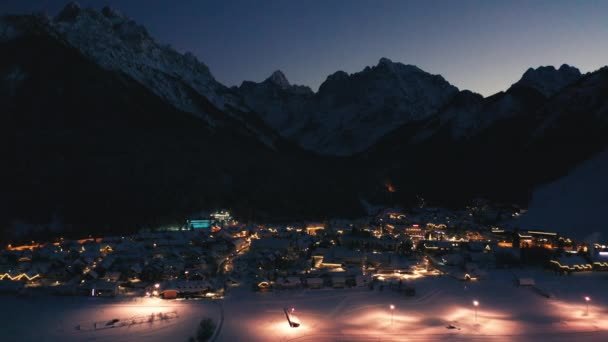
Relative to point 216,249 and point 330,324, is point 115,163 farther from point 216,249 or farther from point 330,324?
point 330,324

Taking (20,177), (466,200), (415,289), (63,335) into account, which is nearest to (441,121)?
(466,200)

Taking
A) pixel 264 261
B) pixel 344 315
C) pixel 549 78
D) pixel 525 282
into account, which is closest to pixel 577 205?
pixel 525 282

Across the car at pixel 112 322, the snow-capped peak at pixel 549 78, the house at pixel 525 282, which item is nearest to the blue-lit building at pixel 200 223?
the car at pixel 112 322

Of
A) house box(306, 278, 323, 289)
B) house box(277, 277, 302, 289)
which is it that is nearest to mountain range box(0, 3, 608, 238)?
house box(277, 277, 302, 289)

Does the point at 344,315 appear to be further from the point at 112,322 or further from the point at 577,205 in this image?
the point at 577,205

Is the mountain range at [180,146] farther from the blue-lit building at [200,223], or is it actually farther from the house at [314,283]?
the house at [314,283]

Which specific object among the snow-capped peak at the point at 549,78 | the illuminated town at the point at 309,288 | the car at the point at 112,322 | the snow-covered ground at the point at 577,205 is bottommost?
the car at the point at 112,322

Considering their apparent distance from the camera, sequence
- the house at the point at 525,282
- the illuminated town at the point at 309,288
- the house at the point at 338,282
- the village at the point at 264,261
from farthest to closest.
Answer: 1. the house at the point at 525,282
2. the house at the point at 338,282
3. the village at the point at 264,261
4. the illuminated town at the point at 309,288

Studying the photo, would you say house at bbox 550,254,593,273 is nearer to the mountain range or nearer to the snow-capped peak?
the mountain range
